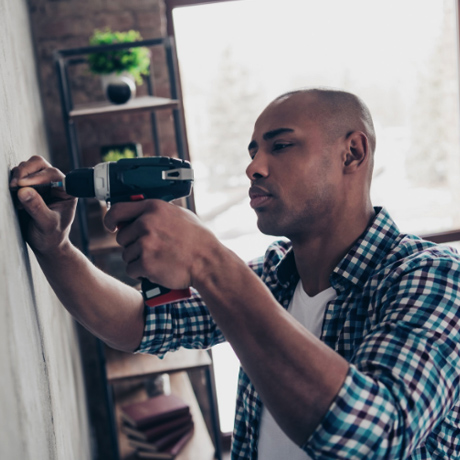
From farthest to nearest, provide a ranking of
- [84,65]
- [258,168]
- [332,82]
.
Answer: [332,82]
[84,65]
[258,168]

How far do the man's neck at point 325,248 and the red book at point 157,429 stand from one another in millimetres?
1171

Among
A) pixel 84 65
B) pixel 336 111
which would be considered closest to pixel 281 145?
pixel 336 111

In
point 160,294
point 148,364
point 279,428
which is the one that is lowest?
point 148,364

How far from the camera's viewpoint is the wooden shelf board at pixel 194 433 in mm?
2207

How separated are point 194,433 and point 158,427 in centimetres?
18

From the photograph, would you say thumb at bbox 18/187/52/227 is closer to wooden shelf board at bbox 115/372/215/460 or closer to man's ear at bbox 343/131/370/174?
man's ear at bbox 343/131/370/174

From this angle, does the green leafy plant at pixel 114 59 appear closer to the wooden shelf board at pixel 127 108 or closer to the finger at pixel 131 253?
the wooden shelf board at pixel 127 108

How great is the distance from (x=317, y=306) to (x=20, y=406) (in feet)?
2.47

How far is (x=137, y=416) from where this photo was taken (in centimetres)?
228

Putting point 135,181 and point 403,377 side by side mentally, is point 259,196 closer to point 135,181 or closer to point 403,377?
point 135,181

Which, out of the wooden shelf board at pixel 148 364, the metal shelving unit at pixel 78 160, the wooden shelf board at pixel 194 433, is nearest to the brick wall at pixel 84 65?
the metal shelving unit at pixel 78 160

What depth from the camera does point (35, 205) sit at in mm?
959

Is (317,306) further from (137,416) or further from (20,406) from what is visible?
(137,416)

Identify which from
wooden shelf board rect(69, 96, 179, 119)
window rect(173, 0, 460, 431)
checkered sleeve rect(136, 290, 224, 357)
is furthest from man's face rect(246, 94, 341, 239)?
window rect(173, 0, 460, 431)
